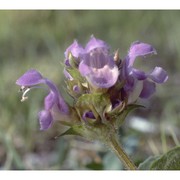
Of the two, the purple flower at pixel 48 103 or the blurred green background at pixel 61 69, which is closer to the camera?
the purple flower at pixel 48 103

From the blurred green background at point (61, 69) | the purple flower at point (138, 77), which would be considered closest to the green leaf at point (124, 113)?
the purple flower at point (138, 77)

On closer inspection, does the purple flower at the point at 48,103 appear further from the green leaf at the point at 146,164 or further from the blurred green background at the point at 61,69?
the blurred green background at the point at 61,69

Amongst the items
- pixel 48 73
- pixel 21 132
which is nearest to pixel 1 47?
pixel 48 73

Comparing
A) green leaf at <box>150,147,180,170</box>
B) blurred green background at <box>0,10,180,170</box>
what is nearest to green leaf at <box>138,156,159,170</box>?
green leaf at <box>150,147,180,170</box>

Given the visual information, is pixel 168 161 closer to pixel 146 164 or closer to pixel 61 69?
pixel 146 164

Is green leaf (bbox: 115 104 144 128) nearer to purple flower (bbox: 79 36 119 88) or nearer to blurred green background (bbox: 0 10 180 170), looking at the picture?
purple flower (bbox: 79 36 119 88)

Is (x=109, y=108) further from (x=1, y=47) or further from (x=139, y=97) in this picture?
(x=1, y=47)
